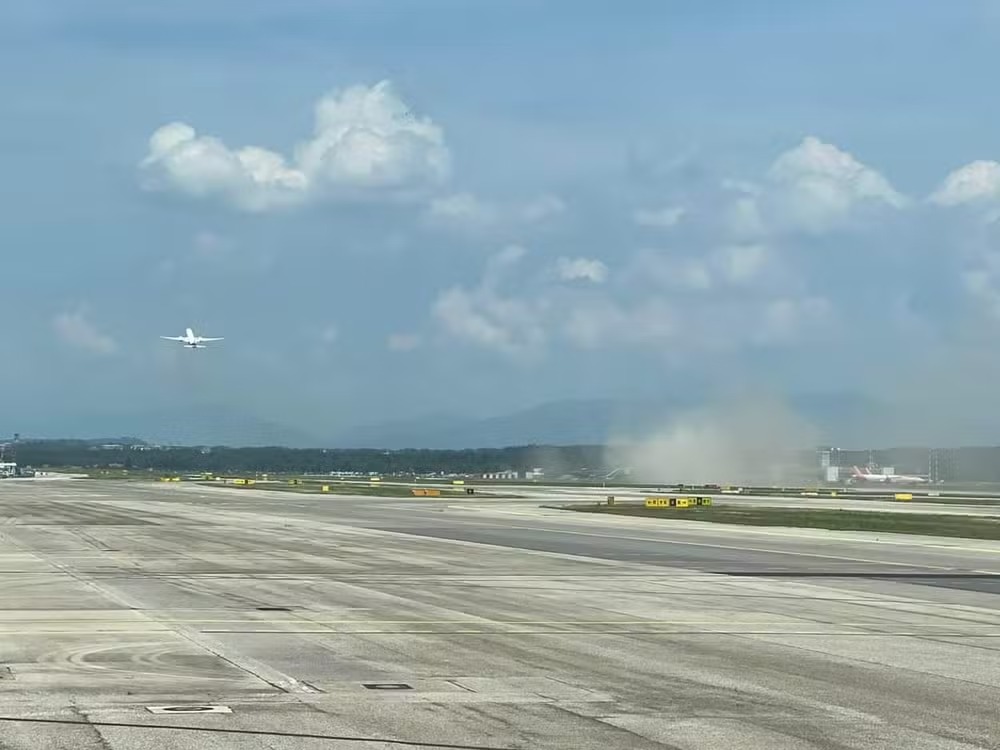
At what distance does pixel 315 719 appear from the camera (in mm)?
13320

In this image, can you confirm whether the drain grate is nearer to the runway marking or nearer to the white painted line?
the white painted line

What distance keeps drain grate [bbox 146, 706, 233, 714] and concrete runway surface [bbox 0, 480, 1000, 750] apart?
0.35 ft

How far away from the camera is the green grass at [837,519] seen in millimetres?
59250

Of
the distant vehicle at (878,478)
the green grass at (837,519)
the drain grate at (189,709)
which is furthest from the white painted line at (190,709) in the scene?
the distant vehicle at (878,478)

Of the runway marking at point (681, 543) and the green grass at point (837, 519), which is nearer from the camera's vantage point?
the runway marking at point (681, 543)

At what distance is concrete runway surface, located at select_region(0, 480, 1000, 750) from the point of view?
13.0 metres

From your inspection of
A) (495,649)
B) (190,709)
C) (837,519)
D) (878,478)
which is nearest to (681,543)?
(837,519)

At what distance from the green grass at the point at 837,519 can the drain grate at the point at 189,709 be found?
4592cm

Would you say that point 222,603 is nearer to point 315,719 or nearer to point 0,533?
point 315,719

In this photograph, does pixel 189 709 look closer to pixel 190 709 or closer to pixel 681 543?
pixel 190 709

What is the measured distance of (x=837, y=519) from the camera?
6850 cm

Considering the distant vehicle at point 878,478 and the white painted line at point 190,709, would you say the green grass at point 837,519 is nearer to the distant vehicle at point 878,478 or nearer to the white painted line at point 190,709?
the white painted line at point 190,709

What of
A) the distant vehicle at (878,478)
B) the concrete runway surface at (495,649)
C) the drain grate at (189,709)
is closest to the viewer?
the concrete runway surface at (495,649)

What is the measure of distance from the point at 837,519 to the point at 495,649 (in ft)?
173
